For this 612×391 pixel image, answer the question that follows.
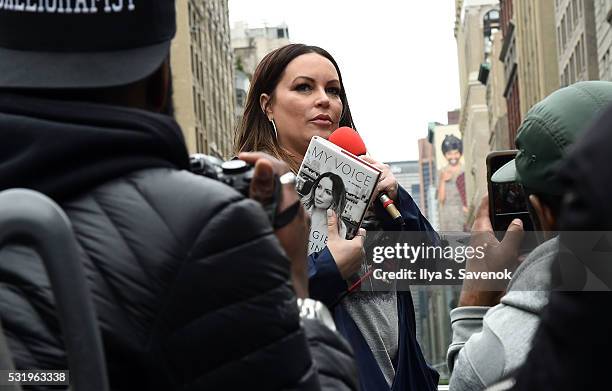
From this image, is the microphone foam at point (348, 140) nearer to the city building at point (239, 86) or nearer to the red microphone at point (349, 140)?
the red microphone at point (349, 140)

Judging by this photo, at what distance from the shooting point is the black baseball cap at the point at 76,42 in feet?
7.15

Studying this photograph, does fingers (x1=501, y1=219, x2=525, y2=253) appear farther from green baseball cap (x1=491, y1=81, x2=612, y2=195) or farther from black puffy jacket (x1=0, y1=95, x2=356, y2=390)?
black puffy jacket (x1=0, y1=95, x2=356, y2=390)

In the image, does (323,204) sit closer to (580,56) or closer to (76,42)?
(76,42)

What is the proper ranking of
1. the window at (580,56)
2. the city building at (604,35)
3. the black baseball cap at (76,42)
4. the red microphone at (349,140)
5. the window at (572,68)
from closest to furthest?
1. the black baseball cap at (76,42)
2. the red microphone at (349,140)
3. the city building at (604,35)
4. the window at (580,56)
5. the window at (572,68)

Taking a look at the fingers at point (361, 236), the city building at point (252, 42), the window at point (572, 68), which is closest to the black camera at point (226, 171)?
the fingers at point (361, 236)

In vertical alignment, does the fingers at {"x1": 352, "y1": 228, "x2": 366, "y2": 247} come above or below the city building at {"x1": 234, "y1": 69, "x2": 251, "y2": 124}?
above

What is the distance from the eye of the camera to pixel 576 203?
5.70 feet

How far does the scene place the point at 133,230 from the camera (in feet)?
6.76

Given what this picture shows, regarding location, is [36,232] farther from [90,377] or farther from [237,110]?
[237,110]

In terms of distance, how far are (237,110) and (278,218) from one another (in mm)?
100410

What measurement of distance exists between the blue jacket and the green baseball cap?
1.04 metres

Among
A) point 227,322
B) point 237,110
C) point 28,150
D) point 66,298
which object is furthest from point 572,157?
point 237,110

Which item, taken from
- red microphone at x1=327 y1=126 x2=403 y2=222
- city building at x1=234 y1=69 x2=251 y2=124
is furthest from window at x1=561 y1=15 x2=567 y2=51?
red microphone at x1=327 y1=126 x2=403 y2=222

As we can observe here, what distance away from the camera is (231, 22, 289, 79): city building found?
124 m
